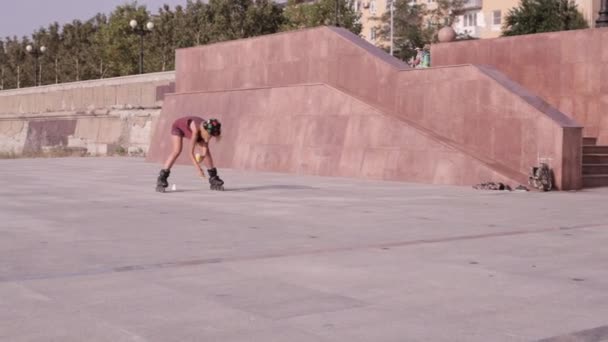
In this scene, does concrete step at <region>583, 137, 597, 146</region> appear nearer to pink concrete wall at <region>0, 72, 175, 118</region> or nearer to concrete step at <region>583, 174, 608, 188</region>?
concrete step at <region>583, 174, 608, 188</region>

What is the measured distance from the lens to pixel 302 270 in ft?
20.3

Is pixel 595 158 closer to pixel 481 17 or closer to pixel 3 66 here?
pixel 481 17

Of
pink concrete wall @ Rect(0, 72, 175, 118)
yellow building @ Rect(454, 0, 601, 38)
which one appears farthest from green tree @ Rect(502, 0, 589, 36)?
pink concrete wall @ Rect(0, 72, 175, 118)

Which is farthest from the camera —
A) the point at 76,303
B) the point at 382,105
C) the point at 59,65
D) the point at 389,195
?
the point at 59,65

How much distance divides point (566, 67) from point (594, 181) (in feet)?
11.8

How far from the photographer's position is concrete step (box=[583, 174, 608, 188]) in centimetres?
1502

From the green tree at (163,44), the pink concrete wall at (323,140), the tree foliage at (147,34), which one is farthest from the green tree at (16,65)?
the pink concrete wall at (323,140)

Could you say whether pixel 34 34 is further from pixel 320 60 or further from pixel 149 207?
pixel 149 207

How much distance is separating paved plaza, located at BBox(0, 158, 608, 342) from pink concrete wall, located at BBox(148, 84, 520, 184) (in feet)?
12.6

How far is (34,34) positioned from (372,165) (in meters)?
87.7

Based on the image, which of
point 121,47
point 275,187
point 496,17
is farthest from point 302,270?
point 496,17

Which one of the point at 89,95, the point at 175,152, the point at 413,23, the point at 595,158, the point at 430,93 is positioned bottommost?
the point at 175,152

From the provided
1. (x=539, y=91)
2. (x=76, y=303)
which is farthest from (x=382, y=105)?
(x=76, y=303)

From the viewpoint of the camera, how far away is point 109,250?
707cm
